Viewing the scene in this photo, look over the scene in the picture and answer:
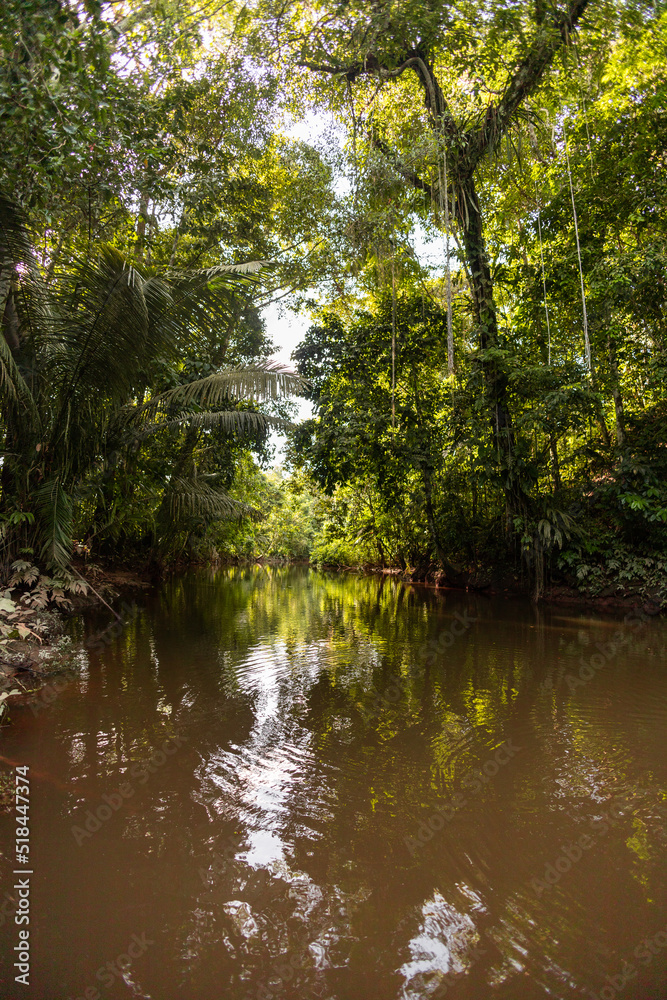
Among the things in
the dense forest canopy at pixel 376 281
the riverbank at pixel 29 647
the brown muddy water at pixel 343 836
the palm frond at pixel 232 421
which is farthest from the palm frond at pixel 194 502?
the brown muddy water at pixel 343 836

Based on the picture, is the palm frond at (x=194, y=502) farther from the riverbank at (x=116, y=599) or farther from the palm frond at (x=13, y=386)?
the palm frond at (x=13, y=386)

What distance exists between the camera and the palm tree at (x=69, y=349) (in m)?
4.96

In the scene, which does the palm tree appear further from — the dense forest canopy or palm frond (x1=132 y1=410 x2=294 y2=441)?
palm frond (x1=132 y1=410 x2=294 y2=441)

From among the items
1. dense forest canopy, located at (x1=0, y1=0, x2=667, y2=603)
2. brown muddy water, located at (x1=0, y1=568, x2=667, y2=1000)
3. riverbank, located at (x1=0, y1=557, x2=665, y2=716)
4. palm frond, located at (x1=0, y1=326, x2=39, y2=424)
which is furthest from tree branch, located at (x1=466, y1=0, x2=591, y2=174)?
brown muddy water, located at (x1=0, y1=568, x2=667, y2=1000)

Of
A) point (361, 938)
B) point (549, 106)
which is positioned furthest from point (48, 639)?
point (549, 106)

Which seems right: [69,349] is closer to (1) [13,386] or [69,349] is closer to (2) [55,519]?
(1) [13,386]

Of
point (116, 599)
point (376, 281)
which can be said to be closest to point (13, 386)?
point (116, 599)

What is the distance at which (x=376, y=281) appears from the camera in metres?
10.9

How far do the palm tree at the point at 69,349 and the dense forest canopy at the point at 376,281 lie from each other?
0.03 metres

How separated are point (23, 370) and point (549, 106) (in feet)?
33.1

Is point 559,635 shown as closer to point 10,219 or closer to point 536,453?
point 536,453

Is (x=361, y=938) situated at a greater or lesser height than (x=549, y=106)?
lesser

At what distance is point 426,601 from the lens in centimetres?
974

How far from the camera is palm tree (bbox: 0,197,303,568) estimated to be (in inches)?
195
